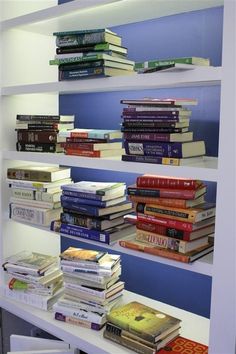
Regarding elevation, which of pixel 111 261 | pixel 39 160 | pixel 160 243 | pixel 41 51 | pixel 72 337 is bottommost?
pixel 72 337

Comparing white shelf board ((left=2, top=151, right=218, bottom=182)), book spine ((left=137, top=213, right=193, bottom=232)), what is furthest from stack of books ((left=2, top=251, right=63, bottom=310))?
book spine ((left=137, top=213, right=193, bottom=232))

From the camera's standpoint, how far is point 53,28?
1921 mm

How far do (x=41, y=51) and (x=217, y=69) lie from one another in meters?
1.12

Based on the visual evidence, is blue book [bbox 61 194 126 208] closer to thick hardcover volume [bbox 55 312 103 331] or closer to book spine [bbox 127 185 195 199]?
book spine [bbox 127 185 195 199]

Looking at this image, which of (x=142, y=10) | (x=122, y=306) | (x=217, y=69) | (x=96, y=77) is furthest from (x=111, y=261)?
(x=142, y=10)

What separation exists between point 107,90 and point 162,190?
24.1 inches

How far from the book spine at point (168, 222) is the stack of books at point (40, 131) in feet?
1.78

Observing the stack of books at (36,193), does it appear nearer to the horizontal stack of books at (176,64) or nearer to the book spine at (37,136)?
the book spine at (37,136)

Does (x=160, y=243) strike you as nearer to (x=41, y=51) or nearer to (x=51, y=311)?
(x=51, y=311)

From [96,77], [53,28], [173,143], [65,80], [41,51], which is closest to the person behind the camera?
[173,143]

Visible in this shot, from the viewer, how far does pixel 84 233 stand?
167cm

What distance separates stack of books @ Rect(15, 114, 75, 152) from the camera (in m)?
1.83

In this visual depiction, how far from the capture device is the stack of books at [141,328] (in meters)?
1.47

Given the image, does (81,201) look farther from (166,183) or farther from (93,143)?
(166,183)
